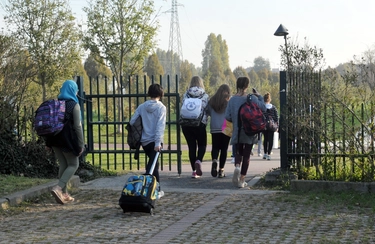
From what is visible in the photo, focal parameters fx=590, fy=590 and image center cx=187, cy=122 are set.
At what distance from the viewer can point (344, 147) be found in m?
8.75

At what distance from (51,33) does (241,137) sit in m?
22.7

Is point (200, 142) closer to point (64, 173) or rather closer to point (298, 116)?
point (298, 116)

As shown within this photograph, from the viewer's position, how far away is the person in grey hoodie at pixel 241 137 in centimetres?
925

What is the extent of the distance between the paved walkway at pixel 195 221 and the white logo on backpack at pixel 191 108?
4.97 ft

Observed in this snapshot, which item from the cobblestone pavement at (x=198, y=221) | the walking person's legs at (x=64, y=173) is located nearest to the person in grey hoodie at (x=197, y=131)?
the cobblestone pavement at (x=198, y=221)

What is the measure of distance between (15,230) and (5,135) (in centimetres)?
425

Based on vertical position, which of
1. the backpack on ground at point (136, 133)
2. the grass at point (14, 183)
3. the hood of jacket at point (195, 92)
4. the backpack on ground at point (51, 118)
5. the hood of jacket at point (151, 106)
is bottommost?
the grass at point (14, 183)

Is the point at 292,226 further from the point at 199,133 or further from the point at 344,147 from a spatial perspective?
the point at 199,133

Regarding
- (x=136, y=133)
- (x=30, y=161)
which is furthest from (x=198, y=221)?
(x=30, y=161)

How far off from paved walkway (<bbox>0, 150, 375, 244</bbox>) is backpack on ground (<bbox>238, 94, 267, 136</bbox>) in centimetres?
95

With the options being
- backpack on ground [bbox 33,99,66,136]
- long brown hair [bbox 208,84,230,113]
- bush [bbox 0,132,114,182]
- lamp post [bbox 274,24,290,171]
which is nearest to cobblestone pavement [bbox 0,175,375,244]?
lamp post [bbox 274,24,290,171]

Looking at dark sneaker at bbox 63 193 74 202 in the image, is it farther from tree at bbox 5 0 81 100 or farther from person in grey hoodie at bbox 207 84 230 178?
tree at bbox 5 0 81 100

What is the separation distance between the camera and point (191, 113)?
33.2ft

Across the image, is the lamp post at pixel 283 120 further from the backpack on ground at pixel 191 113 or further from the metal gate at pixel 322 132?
the backpack on ground at pixel 191 113
